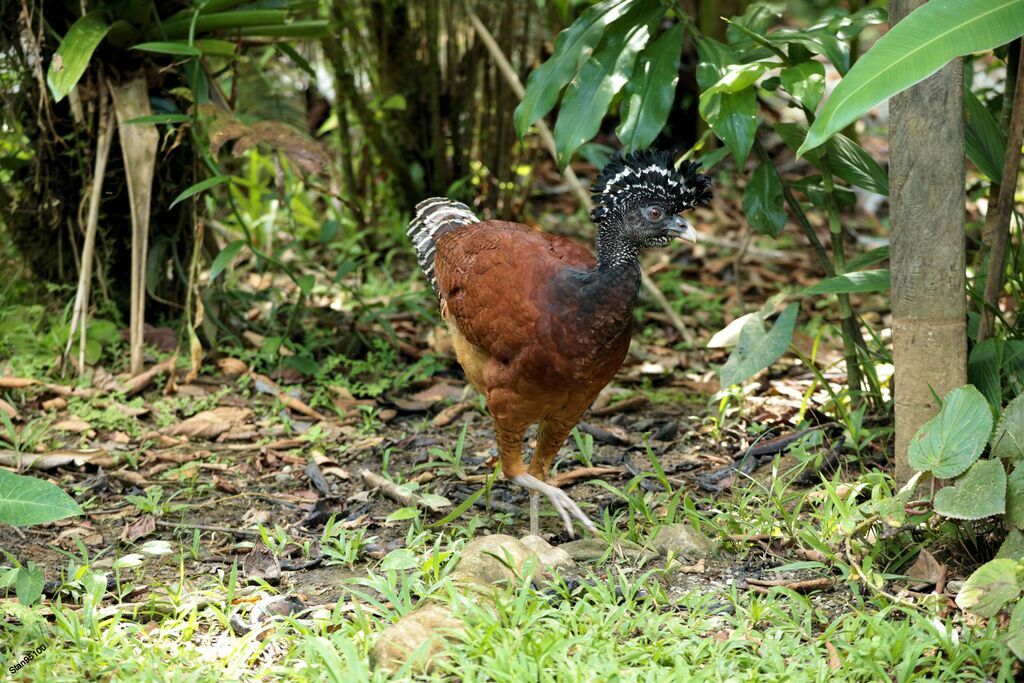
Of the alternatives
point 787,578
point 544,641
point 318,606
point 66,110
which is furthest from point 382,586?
point 66,110

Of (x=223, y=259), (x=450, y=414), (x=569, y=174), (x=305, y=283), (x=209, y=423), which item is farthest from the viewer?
(x=569, y=174)

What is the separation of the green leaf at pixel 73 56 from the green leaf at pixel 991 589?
3.75 meters

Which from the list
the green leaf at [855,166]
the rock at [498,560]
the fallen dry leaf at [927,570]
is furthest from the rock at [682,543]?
the green leaf at [855,166]

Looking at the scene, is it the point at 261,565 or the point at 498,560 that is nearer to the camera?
the point at 498,560

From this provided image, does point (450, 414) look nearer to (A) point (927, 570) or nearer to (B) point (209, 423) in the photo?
(B) point (209, 423)

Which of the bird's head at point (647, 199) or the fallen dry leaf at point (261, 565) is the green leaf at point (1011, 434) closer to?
the bird's head at point (647, 199)

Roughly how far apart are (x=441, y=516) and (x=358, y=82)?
3.76 m

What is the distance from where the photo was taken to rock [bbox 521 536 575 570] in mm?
3457

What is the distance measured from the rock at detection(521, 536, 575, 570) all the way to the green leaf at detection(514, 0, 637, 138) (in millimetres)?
1585

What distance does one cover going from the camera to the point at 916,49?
2662 millimetres

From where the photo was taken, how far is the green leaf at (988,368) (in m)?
3.55

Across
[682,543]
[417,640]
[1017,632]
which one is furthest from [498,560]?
[1017,632]

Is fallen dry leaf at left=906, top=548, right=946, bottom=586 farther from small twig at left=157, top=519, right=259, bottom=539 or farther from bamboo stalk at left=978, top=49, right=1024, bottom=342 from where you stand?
small twig at left=157, top=519, right=259, bottom=539

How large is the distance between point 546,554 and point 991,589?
135 cm
